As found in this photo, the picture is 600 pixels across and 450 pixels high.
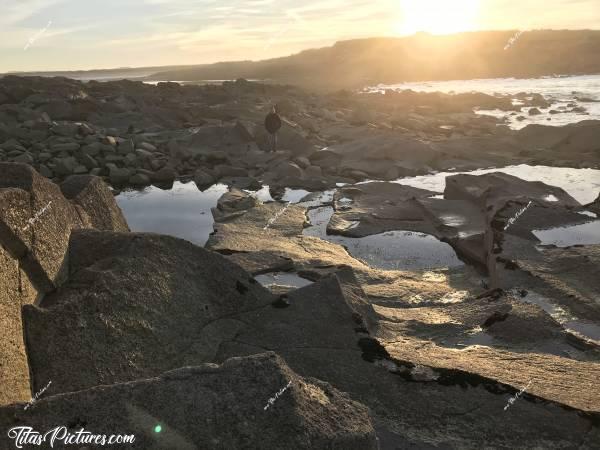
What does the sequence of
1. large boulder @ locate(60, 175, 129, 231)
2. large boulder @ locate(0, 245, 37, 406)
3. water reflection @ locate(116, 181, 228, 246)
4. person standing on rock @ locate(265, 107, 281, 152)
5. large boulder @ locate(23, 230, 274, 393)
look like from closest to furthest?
large boulder @ locate(0, 245, 37, 406) < large boulder @ locate(23, 230, 274, 393) < large boulder @ locate(60, 175, 129, 231) < water reflection @ locate(116, 181, 228, 246) < person standing on rock @ locate(265, 107, 281, 152)

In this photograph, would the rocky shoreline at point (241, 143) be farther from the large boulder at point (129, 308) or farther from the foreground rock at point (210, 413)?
the foreground rock at point (210, 413)

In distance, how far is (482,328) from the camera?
5273 millimetres

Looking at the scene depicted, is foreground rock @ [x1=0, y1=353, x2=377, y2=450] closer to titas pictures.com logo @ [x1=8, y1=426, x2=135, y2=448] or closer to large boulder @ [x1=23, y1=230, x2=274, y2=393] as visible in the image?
titas pictures.com logo @ [x1=8, y1=426, x2=135, y2=448]

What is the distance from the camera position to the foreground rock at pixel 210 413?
8.32ft

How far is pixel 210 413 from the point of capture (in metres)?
2.63

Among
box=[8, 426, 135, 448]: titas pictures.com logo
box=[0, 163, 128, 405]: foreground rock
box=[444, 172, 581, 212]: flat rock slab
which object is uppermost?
box=[0, 163, 128, 405]: foreground rock

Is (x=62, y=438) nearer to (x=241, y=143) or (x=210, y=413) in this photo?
(x=210, y=413)

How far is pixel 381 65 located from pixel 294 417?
104763 millimetres

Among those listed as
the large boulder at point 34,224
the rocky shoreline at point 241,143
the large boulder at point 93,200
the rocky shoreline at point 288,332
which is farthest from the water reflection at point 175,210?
the large boulder at point 34,224

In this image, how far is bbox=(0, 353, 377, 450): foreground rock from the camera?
2537mm

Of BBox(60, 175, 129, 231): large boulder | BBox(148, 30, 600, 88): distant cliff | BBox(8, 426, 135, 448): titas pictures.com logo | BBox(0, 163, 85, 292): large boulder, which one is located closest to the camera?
BBox(8, 426, 135, 448): titas pictures.com logo

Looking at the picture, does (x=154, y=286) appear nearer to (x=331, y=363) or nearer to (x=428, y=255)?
(x=331, y=363)

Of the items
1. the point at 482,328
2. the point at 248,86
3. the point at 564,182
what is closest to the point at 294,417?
the point at 482,328

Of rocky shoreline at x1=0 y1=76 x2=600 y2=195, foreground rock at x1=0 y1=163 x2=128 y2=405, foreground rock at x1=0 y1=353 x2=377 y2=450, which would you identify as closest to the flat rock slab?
rocky shoreline at x1=0 y1=76 x2=600 y2=195
